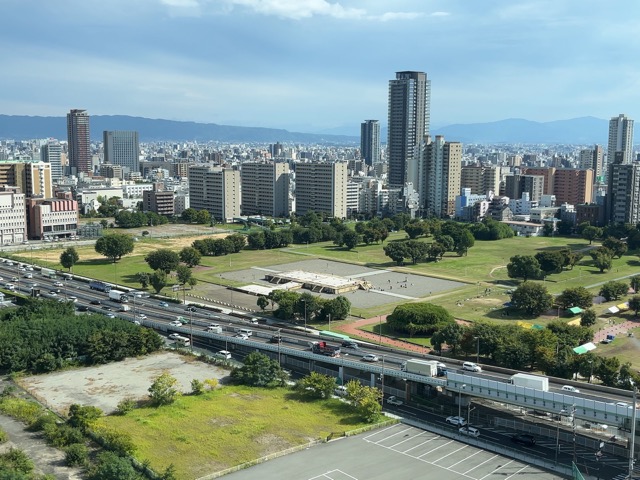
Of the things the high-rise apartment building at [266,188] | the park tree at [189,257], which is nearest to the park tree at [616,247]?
the park tree at [189,257]

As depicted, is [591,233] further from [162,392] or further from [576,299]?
[162,392]

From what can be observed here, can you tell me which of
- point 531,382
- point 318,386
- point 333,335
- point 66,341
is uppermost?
point 531,382

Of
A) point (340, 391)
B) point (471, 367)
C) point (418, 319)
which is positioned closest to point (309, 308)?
point (418, 319)

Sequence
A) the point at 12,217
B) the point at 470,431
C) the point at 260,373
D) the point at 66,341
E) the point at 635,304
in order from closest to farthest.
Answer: the point at 470,431 < the point at 260,373 < the point at 66,341 < the point at 635,304 < the point at 12,217

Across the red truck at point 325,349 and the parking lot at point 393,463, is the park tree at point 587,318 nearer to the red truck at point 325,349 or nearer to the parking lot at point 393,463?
the red truck at point 325,349

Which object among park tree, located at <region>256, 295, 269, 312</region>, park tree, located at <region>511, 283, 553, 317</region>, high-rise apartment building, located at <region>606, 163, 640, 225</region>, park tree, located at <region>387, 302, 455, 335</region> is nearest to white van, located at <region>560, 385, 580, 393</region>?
park tree, located at <region>387, 302, 455, 335</region>

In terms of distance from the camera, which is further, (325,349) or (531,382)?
(325,349)

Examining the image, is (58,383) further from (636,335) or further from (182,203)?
(182,203)
